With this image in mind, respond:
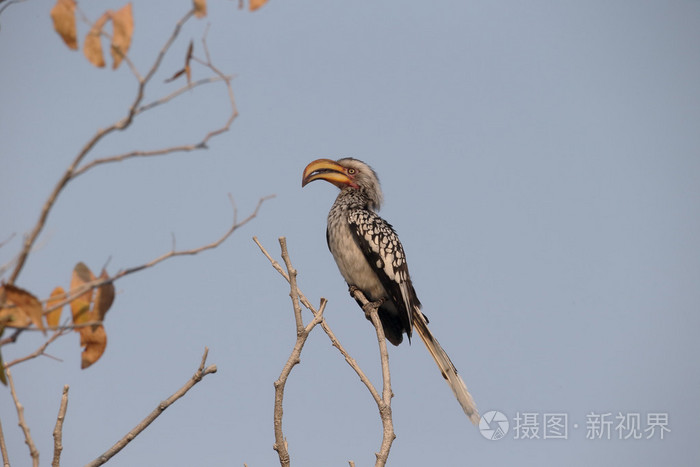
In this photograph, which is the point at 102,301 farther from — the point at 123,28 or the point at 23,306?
the point at 123,28

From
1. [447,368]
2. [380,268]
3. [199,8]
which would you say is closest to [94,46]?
[199,8]

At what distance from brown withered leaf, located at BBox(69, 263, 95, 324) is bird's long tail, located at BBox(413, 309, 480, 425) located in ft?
13.1

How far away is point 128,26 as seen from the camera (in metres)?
1.98

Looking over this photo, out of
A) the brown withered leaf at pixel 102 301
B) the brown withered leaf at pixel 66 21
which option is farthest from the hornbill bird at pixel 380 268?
the brown withered leaf at pixel 66 21

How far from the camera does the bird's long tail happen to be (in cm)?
555

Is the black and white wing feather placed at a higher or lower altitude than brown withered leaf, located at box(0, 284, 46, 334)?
higher

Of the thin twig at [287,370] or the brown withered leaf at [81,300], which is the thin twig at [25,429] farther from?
the thin twig at [287,370]

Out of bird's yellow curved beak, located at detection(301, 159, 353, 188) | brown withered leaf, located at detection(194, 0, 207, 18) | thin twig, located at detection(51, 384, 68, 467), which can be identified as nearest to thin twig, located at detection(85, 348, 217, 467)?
thin twig, located at detection(51, 384, 68, 467)

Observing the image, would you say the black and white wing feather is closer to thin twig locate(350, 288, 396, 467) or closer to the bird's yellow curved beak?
the bird's yellow curved beak

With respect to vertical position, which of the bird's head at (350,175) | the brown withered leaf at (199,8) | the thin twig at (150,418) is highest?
the bird's head at (350,175)

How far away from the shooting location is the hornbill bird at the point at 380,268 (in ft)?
19.5

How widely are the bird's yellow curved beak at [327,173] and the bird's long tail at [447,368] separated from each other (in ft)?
5.26

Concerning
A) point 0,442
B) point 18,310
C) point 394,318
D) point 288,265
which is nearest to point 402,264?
point 394,318

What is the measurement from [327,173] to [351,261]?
1091mm
